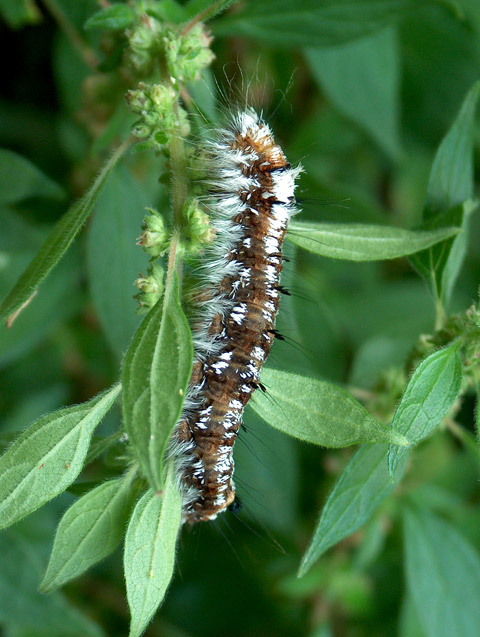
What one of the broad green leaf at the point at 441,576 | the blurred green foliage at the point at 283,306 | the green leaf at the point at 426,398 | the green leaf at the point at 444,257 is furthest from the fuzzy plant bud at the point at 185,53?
the broad green leaf at the point at 441,576

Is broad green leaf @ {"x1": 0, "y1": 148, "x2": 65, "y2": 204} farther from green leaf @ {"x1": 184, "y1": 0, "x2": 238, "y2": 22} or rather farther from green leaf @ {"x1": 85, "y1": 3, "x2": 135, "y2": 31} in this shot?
green leaf @ {"x1": 184, "y1": 0, "x2": 238, "y2": 22}

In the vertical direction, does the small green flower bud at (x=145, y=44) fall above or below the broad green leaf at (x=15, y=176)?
above

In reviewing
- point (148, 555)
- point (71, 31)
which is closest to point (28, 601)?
point (148, 555)

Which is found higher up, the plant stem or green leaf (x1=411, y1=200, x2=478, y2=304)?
the plant stem

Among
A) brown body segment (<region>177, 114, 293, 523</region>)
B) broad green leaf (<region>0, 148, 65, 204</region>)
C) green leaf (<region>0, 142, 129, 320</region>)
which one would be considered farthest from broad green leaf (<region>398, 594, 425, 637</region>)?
broad green leaf (<region>0, 148, 65, 204</region>)

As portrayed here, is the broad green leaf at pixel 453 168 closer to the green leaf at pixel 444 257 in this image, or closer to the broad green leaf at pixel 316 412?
the green leaf at pixel 444 257

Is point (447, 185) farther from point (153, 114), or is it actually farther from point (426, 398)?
point (153, 114)
